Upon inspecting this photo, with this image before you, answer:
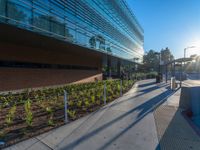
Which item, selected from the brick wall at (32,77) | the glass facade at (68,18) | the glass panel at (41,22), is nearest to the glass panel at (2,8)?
the glass facade at (68,18)

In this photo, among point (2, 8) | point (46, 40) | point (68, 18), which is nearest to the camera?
point (2, 8)

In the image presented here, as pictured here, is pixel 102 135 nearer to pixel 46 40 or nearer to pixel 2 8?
pixel 2 8

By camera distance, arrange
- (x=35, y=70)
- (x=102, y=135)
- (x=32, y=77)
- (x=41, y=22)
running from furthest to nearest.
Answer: (x=35, y=70) → (x=32, y=77) → (x=41, y=22) → (x=102, y=135)

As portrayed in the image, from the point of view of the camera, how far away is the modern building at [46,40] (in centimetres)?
796

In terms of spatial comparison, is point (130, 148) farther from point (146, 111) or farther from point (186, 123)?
point (146, 111)

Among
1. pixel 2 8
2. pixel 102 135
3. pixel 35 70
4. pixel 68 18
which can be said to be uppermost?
pixel 68 18

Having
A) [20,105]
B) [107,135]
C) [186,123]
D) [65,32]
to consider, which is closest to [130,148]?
[107,135]

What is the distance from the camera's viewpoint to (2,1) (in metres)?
7.00

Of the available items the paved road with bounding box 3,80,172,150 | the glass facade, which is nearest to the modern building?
the glass facade

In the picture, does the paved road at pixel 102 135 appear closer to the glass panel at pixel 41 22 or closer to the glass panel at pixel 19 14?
the glass panel at pixel 19 14

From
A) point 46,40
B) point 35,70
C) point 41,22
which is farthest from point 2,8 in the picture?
point 35,70

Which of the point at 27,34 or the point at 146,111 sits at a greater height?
the point at 27,34

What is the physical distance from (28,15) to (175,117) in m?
8.51

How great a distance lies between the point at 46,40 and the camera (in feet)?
31.8
